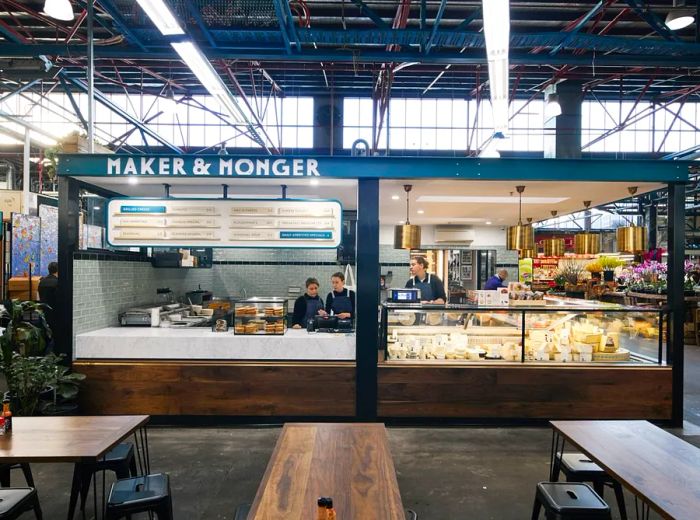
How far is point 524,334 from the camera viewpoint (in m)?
4.94

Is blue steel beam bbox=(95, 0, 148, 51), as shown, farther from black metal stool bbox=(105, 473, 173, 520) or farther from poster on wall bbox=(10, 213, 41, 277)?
black metal stool bbox=(105, 473, 173, 520)

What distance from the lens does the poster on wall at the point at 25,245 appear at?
8953mm

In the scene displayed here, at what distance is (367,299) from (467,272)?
897 cm

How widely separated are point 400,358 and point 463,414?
2.98 feet

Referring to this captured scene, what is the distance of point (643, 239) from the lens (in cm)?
486

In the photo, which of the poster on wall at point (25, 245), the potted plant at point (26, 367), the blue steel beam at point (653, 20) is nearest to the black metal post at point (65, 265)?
the potted plant at point (26, 367)

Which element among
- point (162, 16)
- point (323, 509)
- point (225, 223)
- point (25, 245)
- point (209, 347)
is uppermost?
point (162, 16)

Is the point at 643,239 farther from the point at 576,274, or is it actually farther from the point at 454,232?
the point at 576,274

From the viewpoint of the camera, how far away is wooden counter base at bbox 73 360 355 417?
4703mm

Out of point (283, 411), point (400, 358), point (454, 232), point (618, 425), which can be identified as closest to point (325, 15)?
point (454, 232)

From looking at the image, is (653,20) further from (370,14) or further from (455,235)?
(455,235)

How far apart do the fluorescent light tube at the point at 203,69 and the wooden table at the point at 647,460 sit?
4.38 metres

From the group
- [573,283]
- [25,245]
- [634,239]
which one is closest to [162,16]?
[634,239]

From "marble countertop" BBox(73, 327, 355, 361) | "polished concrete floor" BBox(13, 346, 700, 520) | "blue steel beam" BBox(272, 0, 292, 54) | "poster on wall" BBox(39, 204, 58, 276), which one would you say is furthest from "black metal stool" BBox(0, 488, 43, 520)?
"poster on wall" BBox(39, 204, 58, 276)
